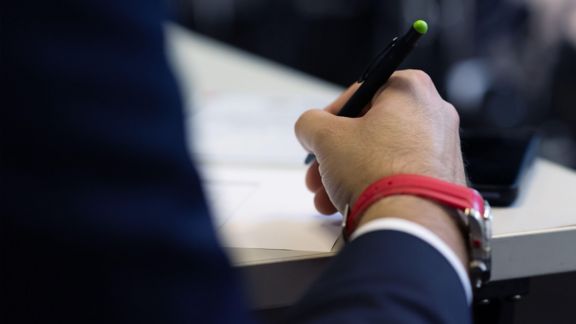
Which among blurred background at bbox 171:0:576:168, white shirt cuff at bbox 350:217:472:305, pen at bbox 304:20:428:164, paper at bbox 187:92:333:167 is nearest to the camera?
white shirt cuff at bbox 350:217:472:305

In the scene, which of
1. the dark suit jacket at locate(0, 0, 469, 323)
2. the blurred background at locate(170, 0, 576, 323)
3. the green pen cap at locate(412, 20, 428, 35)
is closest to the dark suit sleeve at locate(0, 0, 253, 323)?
the dark suit jacket at locate(0, 0, 469, 323)

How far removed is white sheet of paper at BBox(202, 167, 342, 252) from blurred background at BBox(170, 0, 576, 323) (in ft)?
2.73

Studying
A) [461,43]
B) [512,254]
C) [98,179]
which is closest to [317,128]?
[512,254]

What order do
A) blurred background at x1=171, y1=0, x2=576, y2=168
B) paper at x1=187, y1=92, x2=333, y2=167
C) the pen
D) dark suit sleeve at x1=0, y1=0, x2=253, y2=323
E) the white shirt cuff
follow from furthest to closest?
blurred background at x1=171, y1=0, x2=576, y2=168, paper at x1=187, y1=92, x2=333, y2=167, the pen, the white shirt cuff, dark suit sleeve at x1=0, y1=0, x2=253, y2=323

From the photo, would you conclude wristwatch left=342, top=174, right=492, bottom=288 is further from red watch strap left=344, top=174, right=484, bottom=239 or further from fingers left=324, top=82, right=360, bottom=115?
fingers left=324, top=82, right=360, bottom=115

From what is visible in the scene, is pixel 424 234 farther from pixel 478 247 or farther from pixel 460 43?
pixel 460 43

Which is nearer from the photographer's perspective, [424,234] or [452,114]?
[424,234]

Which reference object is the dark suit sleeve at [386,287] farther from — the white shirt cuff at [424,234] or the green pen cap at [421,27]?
the green pen cap at [421,27]

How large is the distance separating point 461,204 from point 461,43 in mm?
2595

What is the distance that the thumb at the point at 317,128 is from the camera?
0.49 m

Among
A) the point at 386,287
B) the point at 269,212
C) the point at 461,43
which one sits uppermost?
the point at 461,43

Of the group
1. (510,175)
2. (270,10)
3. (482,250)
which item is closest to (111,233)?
(482,250)

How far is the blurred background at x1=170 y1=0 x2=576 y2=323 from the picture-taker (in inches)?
88.6

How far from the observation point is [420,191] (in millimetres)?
409
